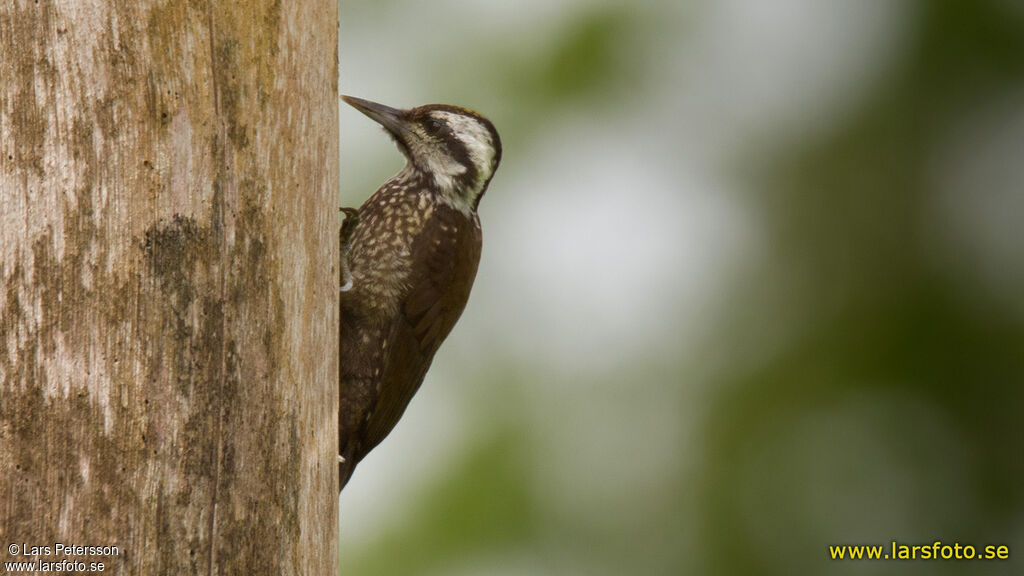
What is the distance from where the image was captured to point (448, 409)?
785 cm

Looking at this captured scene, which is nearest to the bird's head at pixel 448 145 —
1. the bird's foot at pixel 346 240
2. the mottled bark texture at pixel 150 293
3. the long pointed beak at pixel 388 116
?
the long pointed beak at pixel 388 116

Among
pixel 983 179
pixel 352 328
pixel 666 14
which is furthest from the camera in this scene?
pixel 666 14

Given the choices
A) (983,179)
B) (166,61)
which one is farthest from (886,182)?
(166,61)

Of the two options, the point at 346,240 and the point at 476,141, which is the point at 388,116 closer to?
the point at 476,141

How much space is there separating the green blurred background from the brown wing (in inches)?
151

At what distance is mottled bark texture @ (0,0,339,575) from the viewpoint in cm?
199

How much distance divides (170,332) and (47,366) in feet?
0.70

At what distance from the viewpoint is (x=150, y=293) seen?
206cm

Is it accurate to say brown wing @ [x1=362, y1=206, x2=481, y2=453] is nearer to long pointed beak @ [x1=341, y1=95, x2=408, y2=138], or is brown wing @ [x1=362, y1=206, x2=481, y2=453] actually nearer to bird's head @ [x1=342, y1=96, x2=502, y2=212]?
bird's head @ [x1=342, y1=96, x2=502, y2=212]

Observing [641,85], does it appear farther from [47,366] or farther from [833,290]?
[47,366]

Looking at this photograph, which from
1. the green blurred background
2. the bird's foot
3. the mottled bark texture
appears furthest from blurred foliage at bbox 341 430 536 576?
the mottled bark texture

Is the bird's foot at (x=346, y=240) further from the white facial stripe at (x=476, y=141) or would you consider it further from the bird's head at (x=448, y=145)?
the white facial stripe at (x=476, y=141)

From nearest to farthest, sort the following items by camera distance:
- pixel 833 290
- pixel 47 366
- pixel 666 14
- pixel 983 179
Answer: pixel 47 366 → pixel 983 179 → pixel 833 290 → pixel 666 14

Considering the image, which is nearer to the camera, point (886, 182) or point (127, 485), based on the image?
point (127, 485)
